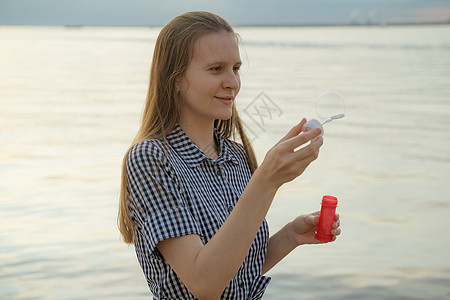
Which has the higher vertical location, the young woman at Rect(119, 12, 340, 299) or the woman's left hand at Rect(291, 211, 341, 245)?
the young woman at Rect(119, 12, 340, 299)

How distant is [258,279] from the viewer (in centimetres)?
222

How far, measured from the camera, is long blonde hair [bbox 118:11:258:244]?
219cm

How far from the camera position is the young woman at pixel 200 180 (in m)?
1.85

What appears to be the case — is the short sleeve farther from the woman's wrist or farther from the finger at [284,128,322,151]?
the woman's wrist

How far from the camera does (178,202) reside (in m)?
1.99

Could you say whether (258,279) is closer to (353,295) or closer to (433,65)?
(353,295)

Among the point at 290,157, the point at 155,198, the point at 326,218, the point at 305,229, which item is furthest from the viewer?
the point at 305,229

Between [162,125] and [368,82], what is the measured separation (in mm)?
16386

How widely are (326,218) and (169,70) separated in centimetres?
78

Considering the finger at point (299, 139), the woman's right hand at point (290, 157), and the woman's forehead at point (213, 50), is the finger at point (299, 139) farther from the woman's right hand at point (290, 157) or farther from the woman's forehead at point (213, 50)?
the woman's forehead at point (213, 50)

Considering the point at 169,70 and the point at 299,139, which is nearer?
the point at 299,139

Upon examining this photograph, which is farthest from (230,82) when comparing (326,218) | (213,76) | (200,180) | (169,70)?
(326,218)

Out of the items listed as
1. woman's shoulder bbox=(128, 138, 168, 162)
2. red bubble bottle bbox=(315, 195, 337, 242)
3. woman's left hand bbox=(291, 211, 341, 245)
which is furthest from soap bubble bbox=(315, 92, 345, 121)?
woman's shoulder bbox=(128, 138, 168, 162)

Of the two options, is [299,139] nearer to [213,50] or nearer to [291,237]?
[213,50]
